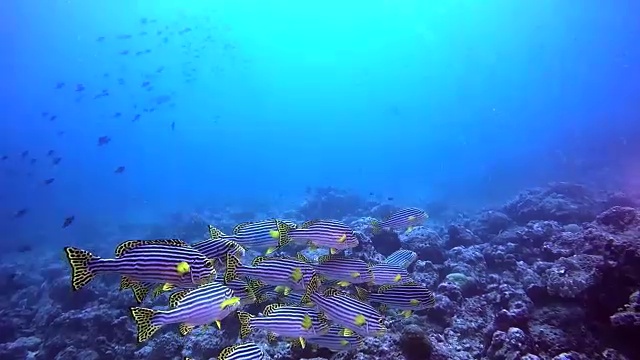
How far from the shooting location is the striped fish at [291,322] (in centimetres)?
459

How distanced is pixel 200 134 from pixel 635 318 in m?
200

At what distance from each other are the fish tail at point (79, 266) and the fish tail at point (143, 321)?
0.61m

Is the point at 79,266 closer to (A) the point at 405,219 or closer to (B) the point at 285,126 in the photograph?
(A) the point at 405,219

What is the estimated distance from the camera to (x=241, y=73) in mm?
191125

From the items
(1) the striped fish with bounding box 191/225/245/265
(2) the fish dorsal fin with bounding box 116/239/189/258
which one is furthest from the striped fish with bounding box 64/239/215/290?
(1) the striped fish with bounding box 191/225/245/265

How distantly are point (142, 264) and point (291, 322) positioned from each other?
1774mm

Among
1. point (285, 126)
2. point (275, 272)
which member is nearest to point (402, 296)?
point (275, 272)

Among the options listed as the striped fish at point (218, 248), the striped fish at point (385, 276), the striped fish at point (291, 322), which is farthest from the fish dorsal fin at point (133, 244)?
the striped fish at point (385, 276)

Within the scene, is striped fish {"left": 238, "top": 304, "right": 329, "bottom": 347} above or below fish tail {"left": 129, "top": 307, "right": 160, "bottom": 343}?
above

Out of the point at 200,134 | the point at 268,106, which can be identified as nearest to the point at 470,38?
the point at 268,106

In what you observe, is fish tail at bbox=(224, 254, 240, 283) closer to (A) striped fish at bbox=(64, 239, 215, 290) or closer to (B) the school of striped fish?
(B) the school of striped fish

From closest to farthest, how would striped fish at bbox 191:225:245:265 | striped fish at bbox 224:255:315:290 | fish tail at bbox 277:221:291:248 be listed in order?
striped fish at bbox 224:255:315:290 → striped fish at bbox 191:225:245:265 → fish tail at bbox 277:221:291:248

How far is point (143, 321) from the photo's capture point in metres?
4.11

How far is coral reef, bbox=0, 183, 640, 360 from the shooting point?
220 inches
